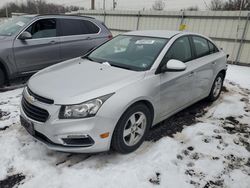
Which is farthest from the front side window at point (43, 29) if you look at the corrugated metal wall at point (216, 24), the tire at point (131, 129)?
the corrugated metal wall at point (216, 24)

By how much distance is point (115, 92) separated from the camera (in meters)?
2.44

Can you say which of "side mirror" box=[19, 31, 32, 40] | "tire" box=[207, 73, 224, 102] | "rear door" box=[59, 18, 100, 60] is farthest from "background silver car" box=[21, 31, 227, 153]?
"rear door" box=[59, 18, 100, 60]

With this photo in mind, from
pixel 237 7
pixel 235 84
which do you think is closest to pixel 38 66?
pixel 235 84

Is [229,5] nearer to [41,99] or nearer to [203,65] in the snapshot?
[203,65]

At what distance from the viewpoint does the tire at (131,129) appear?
2.53 meters

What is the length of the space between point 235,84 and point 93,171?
5177 mm

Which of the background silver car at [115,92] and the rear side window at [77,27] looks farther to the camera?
the rear side window at [77,27]

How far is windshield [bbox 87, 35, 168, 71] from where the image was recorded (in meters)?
3.06

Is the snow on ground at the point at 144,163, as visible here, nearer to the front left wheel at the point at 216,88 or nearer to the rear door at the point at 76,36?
the front left wheel at the point at 216,88

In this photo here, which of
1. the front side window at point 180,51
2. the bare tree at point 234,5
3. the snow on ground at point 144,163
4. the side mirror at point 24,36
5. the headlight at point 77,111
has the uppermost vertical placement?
the bare tree at point 234,5

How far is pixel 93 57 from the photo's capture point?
355cm

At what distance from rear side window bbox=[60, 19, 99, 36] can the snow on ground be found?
2.82 m

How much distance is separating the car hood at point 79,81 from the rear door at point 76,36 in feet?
8.16

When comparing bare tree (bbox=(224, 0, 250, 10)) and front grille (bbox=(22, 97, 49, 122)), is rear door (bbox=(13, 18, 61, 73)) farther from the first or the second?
bare tree (bbox=(224, 0, 250, 10))
